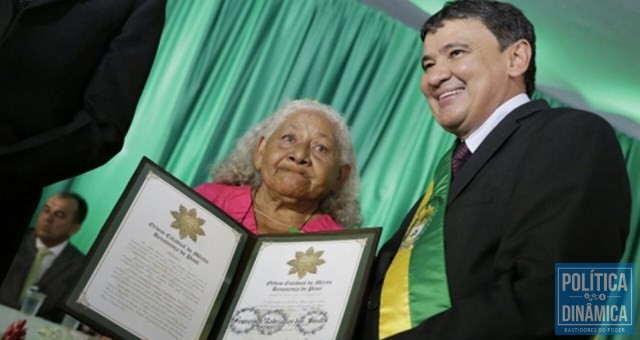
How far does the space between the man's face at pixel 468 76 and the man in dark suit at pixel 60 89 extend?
74cm

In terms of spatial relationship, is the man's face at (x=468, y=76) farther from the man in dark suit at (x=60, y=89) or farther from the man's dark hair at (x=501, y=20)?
the man in dark suit at (x=60, y=89)

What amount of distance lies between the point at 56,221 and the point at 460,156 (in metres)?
2.69

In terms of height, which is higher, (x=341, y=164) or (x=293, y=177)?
(x=341, y=164)

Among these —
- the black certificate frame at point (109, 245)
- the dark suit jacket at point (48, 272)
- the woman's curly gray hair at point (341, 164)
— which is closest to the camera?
the black certificate frame at point (109, 245)

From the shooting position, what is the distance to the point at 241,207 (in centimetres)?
266

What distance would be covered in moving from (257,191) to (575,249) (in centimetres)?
152

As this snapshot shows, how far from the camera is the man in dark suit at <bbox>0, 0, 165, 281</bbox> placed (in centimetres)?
180

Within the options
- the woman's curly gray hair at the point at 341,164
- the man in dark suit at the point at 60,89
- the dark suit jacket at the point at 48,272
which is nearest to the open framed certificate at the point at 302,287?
the man in dark suit at the point at 60,89

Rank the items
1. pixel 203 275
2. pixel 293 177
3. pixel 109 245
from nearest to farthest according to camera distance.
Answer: pixel 109 245, pixel 203 275, pixel 293 177

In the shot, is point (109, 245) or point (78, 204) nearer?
point (109, 245)

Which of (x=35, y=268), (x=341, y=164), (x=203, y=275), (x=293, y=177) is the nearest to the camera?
(x=203, y=275)

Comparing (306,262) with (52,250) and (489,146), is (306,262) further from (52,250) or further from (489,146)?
(52,250)

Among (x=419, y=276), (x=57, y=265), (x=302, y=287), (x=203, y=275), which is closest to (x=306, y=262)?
(x=302, y=287)

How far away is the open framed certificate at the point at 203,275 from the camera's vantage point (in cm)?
177
